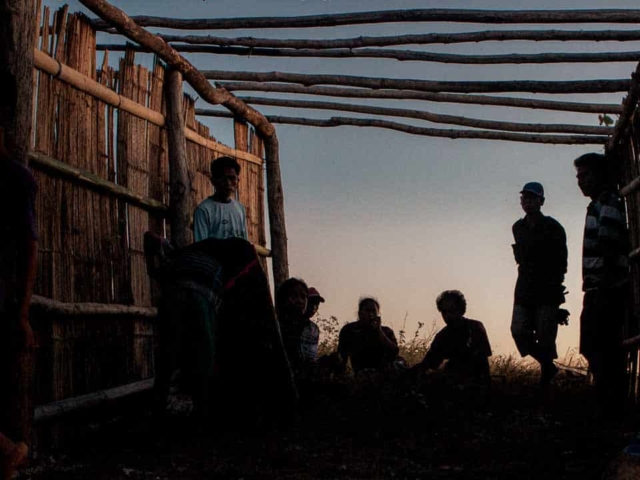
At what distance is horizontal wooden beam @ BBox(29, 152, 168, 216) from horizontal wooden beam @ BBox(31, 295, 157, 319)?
792 millimetres

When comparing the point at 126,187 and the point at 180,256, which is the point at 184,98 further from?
the point at 180,256

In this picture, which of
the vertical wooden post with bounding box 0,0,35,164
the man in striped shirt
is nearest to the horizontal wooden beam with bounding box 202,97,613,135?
the man in striped shirt

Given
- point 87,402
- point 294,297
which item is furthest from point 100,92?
point 294,297

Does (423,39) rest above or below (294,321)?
above

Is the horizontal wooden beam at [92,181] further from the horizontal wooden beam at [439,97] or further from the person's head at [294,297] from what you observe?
the horizontal wooden beam at [439,97]

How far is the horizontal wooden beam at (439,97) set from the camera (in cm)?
1003

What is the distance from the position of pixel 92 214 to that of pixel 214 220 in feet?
3.30

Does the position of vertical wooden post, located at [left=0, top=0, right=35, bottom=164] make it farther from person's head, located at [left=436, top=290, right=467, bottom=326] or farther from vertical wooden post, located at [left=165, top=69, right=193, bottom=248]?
person's head, located at [left=436, top=290, right=467, bottom=326]

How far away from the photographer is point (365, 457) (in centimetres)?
586

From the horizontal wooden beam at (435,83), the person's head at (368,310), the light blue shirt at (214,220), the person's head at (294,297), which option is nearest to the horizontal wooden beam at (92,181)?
the light blue shirt at (214,220)

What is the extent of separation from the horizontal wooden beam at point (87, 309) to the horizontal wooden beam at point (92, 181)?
79cm

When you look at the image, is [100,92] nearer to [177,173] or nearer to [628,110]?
[177,173]

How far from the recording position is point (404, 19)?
343 inches

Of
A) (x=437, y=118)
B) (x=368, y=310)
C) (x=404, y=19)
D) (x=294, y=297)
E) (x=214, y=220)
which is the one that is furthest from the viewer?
(x=437, y=118)
